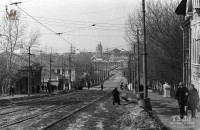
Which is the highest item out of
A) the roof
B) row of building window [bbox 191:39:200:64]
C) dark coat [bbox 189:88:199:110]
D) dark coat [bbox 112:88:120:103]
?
the roof

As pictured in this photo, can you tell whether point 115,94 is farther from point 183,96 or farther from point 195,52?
point 183,96

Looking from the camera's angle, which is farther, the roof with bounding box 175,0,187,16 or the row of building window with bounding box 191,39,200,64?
the roof with bounding box 175,0,187,16

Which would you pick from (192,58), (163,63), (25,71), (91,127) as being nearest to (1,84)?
(25,71)

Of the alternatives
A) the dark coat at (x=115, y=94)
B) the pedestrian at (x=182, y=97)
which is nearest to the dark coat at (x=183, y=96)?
the pedestrian at (x=182, y=97)

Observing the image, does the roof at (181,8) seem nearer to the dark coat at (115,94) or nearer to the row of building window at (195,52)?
the row of building window at (195,52)

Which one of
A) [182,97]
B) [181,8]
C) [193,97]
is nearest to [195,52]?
[181,8]

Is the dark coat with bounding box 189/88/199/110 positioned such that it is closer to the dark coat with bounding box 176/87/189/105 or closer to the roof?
the dark coat with bounding box 176/87/189/105

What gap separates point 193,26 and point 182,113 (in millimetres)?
10907

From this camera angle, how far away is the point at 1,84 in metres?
56.8

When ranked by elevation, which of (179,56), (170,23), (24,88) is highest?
(170,23)

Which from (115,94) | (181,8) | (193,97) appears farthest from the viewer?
(181,8)

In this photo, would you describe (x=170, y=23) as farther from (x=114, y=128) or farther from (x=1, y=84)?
(x=1, y=84)

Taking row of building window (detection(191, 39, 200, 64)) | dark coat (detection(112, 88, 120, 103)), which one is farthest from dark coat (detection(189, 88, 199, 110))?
dark coat (detection(112, 88, 120, 103))

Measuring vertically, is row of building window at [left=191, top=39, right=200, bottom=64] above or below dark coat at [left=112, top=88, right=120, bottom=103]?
above
